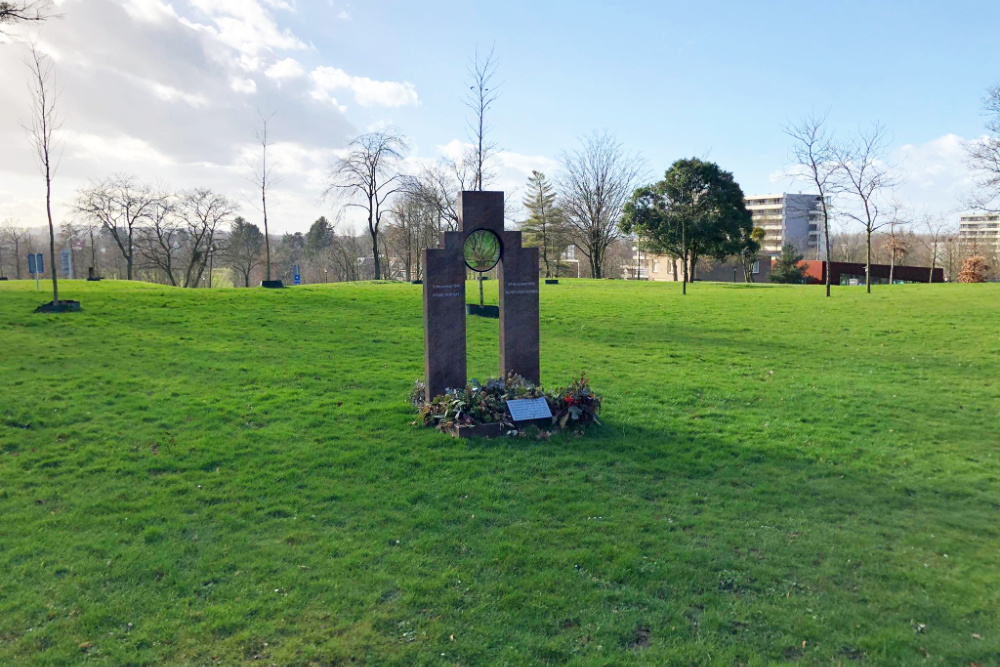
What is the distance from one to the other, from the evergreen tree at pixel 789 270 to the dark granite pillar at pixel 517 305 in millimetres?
51298

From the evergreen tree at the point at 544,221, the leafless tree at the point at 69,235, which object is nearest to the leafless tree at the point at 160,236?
the leafless tree at the point at 69,235

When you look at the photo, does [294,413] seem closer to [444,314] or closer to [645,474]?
[444,314]

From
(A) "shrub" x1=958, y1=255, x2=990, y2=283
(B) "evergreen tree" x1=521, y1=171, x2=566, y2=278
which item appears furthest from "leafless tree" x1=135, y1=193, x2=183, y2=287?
(A) "shrub" x1=958, y1=255, x2=990, y2=283

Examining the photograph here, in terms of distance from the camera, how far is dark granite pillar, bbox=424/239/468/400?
898cm

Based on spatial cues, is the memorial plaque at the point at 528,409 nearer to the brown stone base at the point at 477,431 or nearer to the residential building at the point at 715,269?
the brown stone base at the point at 477,431

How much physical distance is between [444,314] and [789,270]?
2074 inches

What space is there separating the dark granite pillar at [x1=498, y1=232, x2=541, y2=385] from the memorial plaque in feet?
2.87

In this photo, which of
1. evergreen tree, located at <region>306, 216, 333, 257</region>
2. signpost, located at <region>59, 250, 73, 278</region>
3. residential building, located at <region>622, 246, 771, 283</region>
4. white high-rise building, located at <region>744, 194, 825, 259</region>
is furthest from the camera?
white high-rise building, located at <region>744, 194, 825, 259</region>

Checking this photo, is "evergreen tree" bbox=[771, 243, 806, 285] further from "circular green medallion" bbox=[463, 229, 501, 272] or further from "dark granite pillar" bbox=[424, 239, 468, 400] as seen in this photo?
"dark granite pillar" bbox=[424, 239, 468, 400]

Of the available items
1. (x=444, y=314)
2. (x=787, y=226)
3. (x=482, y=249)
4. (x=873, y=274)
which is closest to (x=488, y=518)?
(x=444, y=314)

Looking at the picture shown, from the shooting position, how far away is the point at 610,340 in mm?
16562

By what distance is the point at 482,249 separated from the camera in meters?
9.31

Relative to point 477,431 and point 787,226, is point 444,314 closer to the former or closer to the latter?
Result: point 477,431

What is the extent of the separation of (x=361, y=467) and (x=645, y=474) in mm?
3324
